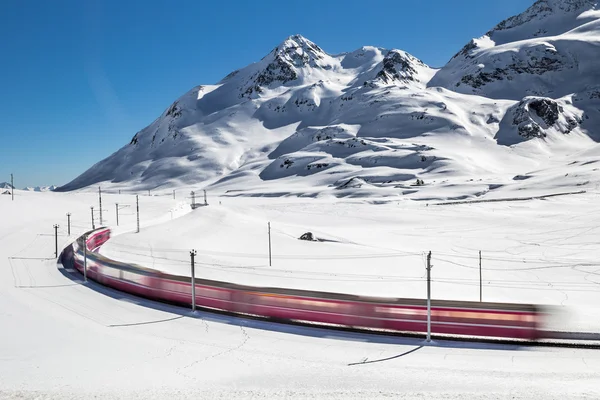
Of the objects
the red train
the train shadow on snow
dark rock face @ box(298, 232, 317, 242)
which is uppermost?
the red train

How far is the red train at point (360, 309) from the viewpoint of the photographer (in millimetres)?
10609

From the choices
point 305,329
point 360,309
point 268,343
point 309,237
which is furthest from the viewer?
point 309,237

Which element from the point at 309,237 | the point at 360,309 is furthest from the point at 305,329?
the point at 309,237

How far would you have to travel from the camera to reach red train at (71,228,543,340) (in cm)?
1061

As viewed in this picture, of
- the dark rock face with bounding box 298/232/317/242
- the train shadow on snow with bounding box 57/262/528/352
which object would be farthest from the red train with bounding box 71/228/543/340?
the dark rock face with bounding box 298/232/317/242

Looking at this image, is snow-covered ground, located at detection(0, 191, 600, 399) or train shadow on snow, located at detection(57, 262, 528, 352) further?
train shadow on snow, located at detection(57, 262, 528, 352)

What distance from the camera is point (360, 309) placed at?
1174 centimetres

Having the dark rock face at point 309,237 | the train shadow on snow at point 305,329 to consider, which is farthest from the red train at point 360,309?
the dark rock face at point 309,237

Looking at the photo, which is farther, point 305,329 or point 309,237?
point 309,237

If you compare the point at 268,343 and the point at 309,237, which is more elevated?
the point at 268,343

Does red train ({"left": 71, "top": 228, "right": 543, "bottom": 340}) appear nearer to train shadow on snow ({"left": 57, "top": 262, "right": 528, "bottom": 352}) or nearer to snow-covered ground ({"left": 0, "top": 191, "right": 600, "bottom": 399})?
train shadow on snow ({"left": 57, "top": 262, "right": 528, "bottom": 352})

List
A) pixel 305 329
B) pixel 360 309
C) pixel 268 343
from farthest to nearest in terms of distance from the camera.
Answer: pixel 305 329 → pixel 360 309 → pixel 268 343

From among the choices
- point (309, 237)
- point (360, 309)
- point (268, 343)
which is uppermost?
point (360, 309)

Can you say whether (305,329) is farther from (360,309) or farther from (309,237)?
(309,237)
